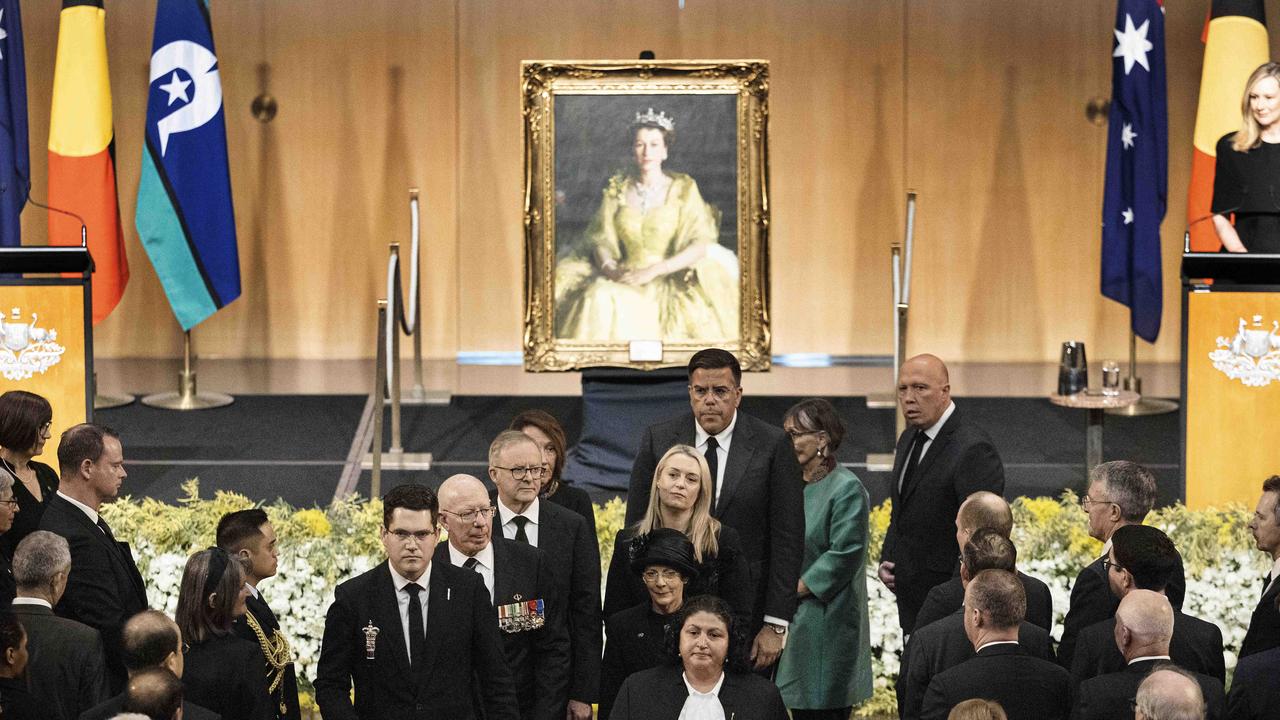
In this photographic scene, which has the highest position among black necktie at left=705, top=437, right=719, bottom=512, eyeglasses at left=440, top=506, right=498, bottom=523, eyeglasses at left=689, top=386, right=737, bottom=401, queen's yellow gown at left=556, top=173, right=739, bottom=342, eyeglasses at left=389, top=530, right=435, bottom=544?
queen's yellow gown at left=556, top=173, right=739, bottom=342

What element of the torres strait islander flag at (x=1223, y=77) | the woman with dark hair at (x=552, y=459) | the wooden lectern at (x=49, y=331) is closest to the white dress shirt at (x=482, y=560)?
the woman with dark hair at (x=552, y=459)

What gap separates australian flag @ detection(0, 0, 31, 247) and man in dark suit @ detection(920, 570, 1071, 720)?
6.63 meters

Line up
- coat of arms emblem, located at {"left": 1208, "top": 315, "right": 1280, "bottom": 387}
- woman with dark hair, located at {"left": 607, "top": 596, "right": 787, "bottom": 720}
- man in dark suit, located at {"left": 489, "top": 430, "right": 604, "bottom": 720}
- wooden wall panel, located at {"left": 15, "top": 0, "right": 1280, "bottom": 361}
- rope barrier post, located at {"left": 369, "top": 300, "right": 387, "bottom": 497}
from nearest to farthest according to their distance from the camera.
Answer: woman with dark hair, located at {"left": 607, "top": 596, "right": 787, "bottom": 720}, man in dark suit, located at {"left": 489, "top": 430, "right": 604, "bottom": 720}, coat of arms emblem, located at {"left": 1208, "top": 315, "right": 1280, "bottom": 387}, rope barrier post, located at {"left": 369, "top": 300, "right": 387, "bottom": 497}, wooden wall panel, located at {"left": 15, "top": 0, "right": 1280, "bottom": 361}

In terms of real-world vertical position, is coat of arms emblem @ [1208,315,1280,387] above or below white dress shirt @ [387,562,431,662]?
above

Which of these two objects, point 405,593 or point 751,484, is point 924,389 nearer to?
point 751,484

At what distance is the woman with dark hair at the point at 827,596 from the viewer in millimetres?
5508

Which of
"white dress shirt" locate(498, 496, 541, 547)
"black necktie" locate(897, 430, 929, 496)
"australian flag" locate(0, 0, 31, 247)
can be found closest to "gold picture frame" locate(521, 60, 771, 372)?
"australian flag" locate(0, 0, 31, 247)

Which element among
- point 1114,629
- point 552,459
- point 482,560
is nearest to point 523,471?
point 482,560

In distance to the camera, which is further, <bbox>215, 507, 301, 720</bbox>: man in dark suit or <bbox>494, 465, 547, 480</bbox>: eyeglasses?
<bbox>494, 465, 547, 480</bbox>: eyeglasses

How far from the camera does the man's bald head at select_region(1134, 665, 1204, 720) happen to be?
12.0 ft

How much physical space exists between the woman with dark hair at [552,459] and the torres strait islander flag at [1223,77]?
524 cm

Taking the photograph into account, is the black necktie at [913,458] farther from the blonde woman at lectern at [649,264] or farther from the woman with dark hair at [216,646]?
the blonde woman at lectern at [649,264]

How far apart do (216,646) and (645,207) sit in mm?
5089

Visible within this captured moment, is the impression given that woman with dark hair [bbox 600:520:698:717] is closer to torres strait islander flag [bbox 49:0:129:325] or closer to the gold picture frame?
the gold picture frame
